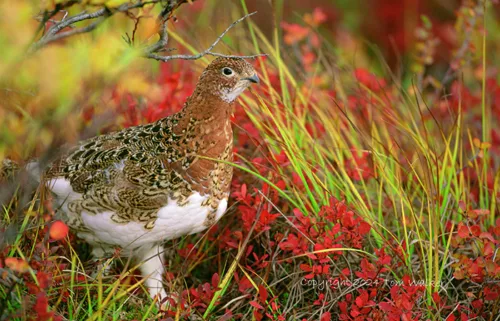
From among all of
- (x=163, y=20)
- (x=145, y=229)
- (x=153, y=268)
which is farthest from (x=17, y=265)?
(x=153, y=268)

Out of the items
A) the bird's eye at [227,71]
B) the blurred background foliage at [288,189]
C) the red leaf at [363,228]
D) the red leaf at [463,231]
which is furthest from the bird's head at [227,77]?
the red leaf at [463,231]

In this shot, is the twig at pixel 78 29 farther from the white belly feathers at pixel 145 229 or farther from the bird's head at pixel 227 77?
the white belly feathers at pixel 145 229

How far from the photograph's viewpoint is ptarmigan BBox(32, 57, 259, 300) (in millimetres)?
2736

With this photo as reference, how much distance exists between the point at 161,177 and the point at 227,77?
0.50 metres

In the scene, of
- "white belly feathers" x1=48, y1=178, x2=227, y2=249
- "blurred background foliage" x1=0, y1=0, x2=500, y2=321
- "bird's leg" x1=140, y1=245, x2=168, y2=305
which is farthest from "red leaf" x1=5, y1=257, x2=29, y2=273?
"bird's leg" x1=140, y1=245, x2=168, y2=305

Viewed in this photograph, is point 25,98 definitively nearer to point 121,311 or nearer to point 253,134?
point 121,311

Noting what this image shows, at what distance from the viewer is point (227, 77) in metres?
2.81

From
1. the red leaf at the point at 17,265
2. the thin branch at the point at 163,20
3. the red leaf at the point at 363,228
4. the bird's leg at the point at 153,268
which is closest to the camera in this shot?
the red leaf at the point at 17,265

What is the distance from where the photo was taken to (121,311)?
270 centimetres

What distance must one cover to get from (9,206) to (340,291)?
137 centimetres

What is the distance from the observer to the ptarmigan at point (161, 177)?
2.74 metres

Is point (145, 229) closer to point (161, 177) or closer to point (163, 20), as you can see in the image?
point (161, 177)

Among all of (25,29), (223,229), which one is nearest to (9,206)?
(25,29)

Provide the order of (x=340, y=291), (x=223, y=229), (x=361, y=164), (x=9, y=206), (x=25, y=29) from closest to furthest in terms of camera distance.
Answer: (x=25, y=29) < (x=9, y=206) < (x=340, y=291) < (x=223, y=229) < (x=361, y=164)
